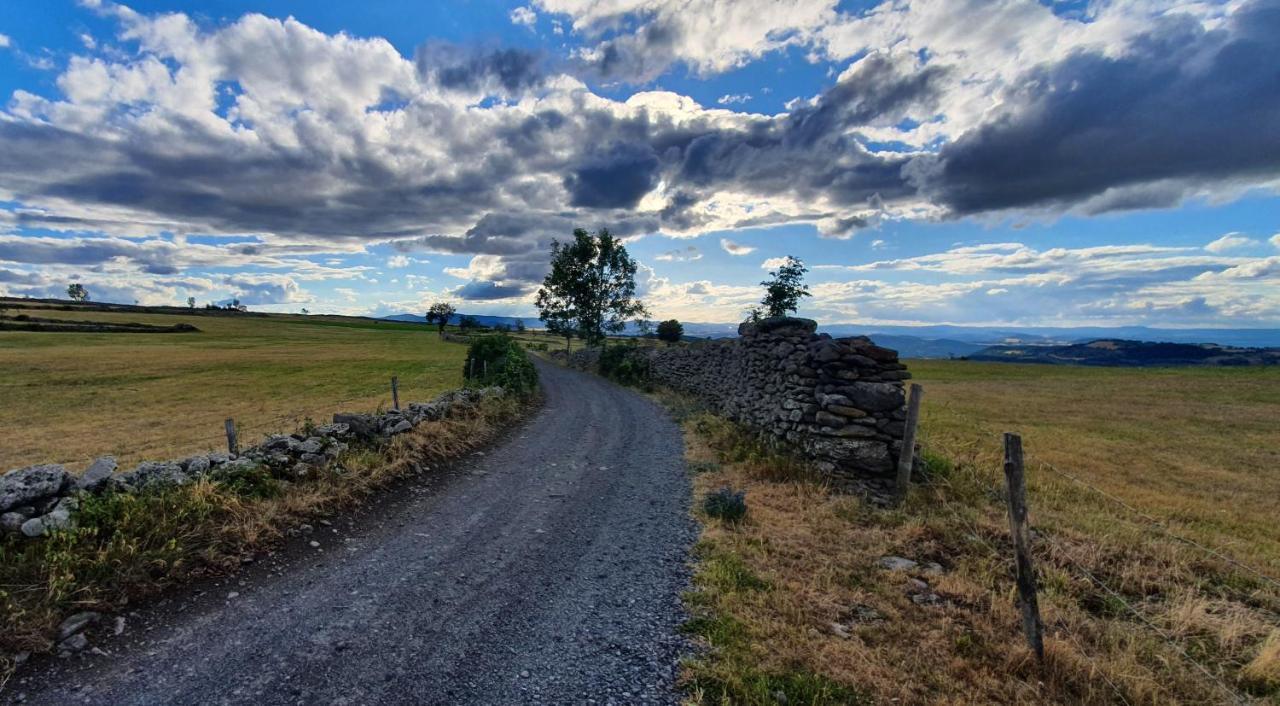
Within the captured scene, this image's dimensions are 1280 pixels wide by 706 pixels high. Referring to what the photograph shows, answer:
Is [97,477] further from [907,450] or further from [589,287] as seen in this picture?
[589,287]

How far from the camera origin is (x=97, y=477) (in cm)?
659

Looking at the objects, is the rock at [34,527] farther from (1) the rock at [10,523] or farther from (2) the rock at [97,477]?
(2) the rock at [97,477]

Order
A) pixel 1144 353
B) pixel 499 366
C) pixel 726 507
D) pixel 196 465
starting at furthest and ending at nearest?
pixel 1144 353, pixel 499 366, pixel 726 507, pixel 196 465

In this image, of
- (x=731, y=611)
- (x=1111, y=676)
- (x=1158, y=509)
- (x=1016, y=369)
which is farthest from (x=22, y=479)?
(x=1016, y=369)

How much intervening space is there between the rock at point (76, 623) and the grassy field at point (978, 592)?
5.85 m

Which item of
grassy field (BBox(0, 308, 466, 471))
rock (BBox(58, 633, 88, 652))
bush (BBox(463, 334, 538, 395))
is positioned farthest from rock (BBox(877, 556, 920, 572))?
bush (BBox(463, 334, 538, 395))

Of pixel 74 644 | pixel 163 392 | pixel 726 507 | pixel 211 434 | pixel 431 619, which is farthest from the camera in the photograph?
pixel 163 392

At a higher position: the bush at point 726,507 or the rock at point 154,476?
the rock at point 154,476

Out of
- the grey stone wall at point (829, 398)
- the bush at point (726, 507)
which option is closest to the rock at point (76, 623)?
the bush at point (726, 507)

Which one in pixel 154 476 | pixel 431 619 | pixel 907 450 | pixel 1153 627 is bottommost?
pixel 431 619

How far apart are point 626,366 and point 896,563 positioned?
30653 millimetres

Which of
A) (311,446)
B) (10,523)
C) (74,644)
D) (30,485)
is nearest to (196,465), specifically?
(30,485)

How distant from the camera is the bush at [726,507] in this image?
8.56 meters

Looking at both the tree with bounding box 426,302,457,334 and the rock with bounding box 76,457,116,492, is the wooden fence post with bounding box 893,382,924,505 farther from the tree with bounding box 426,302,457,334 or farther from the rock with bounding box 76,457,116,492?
the tree with bounding box 426,302,457,334
